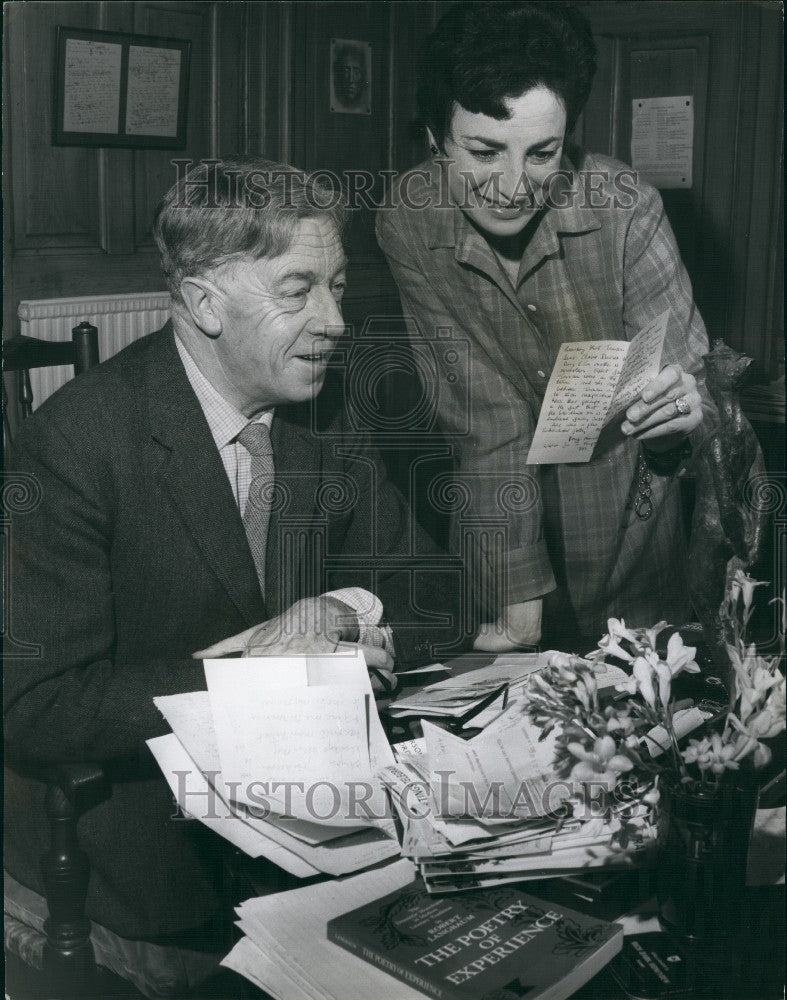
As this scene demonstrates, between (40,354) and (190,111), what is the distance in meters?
0.42

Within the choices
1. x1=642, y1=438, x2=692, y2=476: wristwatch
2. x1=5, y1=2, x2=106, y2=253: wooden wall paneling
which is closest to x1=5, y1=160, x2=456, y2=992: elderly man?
x1=5, y1=2, x2=106, y2=253: wooden wall paneling

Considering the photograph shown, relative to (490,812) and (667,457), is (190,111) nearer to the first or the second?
(667,457)

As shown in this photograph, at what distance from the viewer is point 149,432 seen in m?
1.46

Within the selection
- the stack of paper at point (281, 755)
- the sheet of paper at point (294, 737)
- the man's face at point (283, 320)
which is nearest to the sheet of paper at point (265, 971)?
the stack of paper at point (281, 755)

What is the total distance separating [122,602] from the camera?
1.46 metres

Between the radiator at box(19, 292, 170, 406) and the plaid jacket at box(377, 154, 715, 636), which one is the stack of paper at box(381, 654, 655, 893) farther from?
the radiator at box(19, 292, 170, 406)

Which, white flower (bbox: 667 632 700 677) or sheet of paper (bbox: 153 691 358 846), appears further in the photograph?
sheet of paper (bbox: 153 691 358 846)

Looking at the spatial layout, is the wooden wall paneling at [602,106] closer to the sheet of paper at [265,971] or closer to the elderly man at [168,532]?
the elderly man at [168,532]

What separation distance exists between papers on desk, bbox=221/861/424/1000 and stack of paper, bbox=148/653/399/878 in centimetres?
7

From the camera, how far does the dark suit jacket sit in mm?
1421

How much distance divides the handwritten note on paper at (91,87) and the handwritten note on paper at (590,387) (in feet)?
2.57

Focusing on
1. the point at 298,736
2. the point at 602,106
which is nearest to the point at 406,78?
the point at 602,106

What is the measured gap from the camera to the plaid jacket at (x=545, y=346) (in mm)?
1590

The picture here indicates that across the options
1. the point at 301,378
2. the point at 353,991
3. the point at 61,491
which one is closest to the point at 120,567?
the point at 61,491
